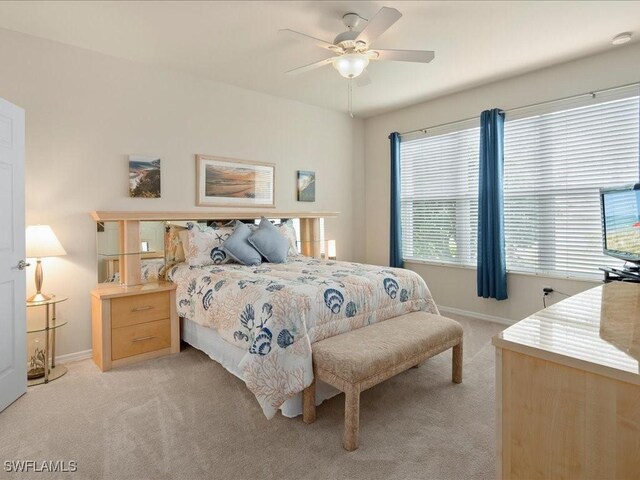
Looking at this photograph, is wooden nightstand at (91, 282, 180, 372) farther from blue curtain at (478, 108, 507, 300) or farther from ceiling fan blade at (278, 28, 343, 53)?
blue curtain at (478, 108, 507, 300)

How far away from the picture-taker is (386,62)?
11.6 ft

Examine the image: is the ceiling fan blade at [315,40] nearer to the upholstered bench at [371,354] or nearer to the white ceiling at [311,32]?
the white ceiling at [311,32]

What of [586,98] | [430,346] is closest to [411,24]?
[586,98]

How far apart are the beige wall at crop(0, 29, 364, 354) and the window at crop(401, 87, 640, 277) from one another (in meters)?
2.20

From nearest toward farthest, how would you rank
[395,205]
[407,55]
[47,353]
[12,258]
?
[12,258], [407,55], [47,353], [395,205]

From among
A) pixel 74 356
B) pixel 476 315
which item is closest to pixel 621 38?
pixel 476 315

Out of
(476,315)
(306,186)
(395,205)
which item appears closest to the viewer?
(476,315)

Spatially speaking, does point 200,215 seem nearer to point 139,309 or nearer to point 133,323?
point 139,309

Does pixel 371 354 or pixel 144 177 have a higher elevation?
pixel 144 177

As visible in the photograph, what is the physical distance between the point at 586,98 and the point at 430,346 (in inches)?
117

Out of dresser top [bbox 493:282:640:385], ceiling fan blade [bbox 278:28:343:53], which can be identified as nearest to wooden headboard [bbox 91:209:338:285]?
Result: ceiling fan blade [bbox 278:28:343:53]

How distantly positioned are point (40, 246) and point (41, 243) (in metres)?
0.02

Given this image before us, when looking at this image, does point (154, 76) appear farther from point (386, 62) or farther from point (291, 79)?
point (386, 62)

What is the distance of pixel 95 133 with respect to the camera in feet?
10.8
